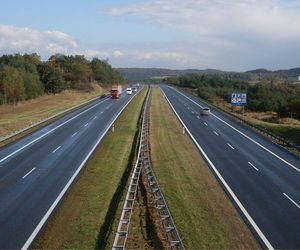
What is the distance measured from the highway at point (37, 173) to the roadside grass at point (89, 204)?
58cm

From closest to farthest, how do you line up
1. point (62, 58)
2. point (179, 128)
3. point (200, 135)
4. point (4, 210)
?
point (4, 210), point (200, 135), point (179, 128), point (62, 58)

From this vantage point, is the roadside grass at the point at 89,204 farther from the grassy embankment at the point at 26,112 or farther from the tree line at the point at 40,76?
the tree line at the point at 40,76

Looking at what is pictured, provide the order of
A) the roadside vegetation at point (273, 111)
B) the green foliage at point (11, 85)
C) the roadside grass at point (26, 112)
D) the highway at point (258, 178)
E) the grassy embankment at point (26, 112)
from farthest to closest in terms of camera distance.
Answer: the green foliage at point (11, 85), the roadside grass at point (26, 112), the grassy embankment at point (26, 112), the roadside vegetation at point (273, 111), the highway at point (258, 178)

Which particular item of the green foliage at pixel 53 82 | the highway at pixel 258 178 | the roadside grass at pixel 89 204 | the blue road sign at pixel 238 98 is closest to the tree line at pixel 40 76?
the green foliage at pixel 53 82

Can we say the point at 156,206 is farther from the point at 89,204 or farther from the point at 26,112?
the point at 26,112

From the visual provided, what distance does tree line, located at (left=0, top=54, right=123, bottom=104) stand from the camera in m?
91.1

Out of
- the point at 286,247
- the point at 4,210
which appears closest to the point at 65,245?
the point at 4,210

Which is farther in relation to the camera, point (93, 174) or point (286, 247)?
point (93, 174)

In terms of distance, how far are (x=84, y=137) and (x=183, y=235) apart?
27935mm

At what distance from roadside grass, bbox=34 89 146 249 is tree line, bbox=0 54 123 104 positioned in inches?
2201

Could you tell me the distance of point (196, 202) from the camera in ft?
74.3

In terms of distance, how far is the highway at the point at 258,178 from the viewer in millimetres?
19172

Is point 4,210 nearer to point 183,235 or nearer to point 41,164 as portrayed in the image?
point 183,235

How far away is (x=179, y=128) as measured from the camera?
51.9 meters
